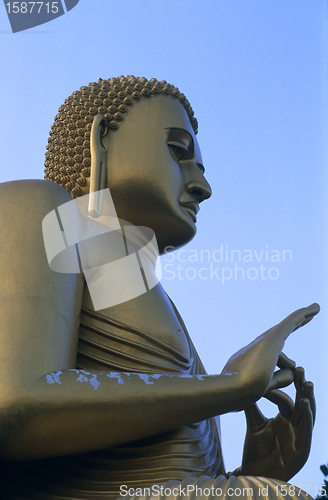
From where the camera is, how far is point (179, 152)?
178 inches

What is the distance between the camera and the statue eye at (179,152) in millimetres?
4461

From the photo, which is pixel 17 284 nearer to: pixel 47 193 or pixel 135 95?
pixel 47 193

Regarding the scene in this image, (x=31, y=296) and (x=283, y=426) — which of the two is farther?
(x=283, y=426)

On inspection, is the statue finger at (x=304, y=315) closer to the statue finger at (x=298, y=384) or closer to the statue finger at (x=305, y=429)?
the statue finger at (x=298, y=384)

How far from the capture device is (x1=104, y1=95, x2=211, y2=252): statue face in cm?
428

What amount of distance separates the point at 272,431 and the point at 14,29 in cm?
308

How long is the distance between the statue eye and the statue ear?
40 cm

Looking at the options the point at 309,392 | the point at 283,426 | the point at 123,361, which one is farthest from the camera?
the point at 283,426

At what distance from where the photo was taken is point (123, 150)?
14.2 ft

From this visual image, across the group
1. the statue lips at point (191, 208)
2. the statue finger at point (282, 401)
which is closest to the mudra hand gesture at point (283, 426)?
the statue finger at point (282, 401)

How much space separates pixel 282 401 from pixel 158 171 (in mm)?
1429

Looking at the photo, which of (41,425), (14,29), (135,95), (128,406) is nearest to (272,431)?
(128,406)

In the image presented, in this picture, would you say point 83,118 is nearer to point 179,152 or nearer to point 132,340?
point 179,152

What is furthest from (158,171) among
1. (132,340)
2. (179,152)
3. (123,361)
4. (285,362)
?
(285,362)
